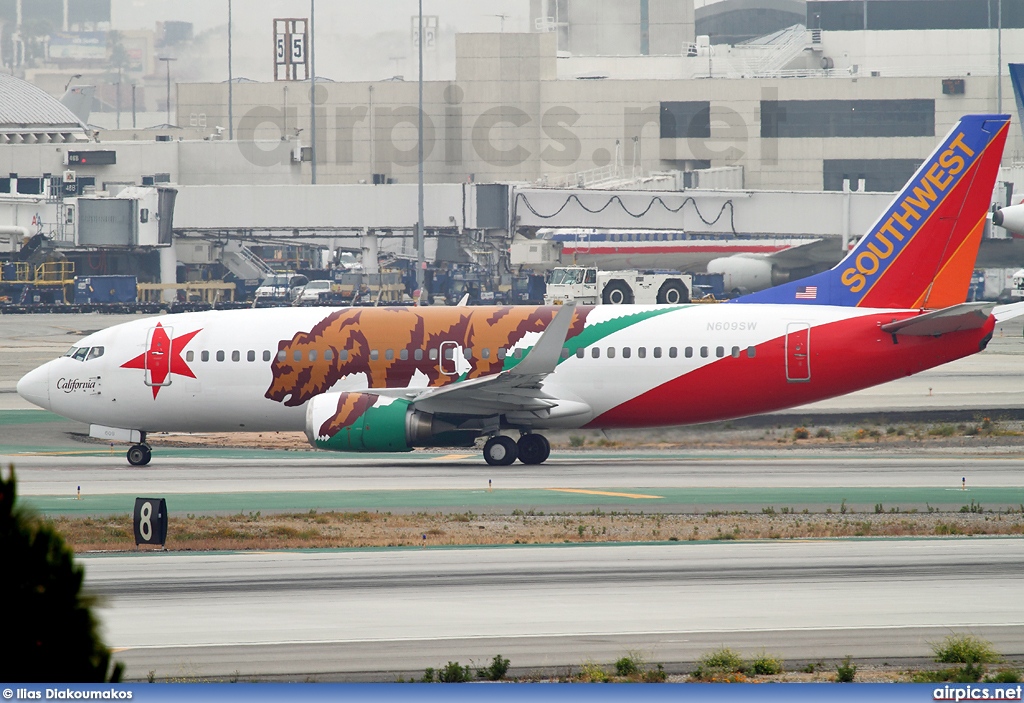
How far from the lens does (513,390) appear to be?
31.9m

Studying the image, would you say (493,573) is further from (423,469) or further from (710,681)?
(423,469)

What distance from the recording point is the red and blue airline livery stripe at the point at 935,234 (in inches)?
Result: 1283

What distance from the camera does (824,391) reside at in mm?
32375

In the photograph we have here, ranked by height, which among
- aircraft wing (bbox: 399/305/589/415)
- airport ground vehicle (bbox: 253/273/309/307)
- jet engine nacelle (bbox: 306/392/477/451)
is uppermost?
airport ground vehicle (bbox: 253/273/309/307)

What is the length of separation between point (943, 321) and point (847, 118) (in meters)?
93.1

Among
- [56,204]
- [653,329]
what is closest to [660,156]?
[56,204]

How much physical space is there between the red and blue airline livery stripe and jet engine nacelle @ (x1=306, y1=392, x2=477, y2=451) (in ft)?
35.7

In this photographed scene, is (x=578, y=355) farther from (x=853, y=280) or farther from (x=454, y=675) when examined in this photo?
(x=454, y=675)

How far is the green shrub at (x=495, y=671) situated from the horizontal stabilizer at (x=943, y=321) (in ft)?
65.5

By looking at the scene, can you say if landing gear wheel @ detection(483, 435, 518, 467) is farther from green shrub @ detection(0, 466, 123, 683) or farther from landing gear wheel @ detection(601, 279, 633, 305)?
landing gear wheel @ detection(601, 279, 633, 305)

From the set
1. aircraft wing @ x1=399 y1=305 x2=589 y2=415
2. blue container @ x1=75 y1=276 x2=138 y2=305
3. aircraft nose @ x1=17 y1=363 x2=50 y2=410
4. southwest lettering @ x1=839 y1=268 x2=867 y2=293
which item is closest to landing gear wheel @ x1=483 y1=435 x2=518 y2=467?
aircraft wing @ x1=399 y1=305 x2=589 y2=415

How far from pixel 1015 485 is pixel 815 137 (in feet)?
314

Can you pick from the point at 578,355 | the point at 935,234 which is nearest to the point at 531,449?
the point at 578,355

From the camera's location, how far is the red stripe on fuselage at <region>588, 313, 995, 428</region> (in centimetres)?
3169
